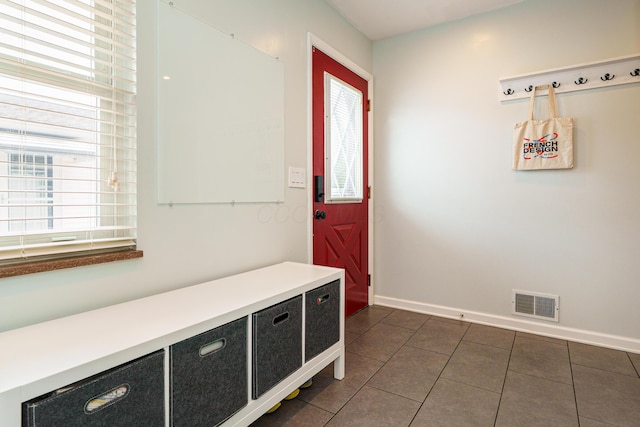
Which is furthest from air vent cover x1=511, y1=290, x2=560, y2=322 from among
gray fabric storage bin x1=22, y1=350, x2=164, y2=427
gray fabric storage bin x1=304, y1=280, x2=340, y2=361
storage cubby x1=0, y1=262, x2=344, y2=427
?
gray fabric storage bin x1=22, y1=350, x2=164, y2=427

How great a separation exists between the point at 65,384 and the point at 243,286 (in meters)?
0.82

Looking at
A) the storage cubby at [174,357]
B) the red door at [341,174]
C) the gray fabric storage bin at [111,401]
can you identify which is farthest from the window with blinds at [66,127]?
the red door at [341,174]

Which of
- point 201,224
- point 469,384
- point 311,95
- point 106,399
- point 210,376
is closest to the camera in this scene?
point 106,399

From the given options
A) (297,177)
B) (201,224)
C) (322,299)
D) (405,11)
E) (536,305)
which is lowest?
(536,305)

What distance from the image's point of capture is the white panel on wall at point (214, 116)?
1527mm

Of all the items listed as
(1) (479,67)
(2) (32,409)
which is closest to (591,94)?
(1) (479,67)

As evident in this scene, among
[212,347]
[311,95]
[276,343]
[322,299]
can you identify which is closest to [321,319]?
[322,299]

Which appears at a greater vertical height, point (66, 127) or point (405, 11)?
point (405, 11)

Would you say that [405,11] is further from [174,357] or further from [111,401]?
[111,401]

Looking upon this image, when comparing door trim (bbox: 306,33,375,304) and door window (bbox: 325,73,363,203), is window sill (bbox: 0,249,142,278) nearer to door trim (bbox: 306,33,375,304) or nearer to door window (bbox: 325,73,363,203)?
door trim (bbox: 306,33,375,304)

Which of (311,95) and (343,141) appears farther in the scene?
(343,141)

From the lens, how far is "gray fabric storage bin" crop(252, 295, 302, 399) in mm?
1360

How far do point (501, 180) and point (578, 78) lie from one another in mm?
848

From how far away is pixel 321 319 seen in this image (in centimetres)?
175
